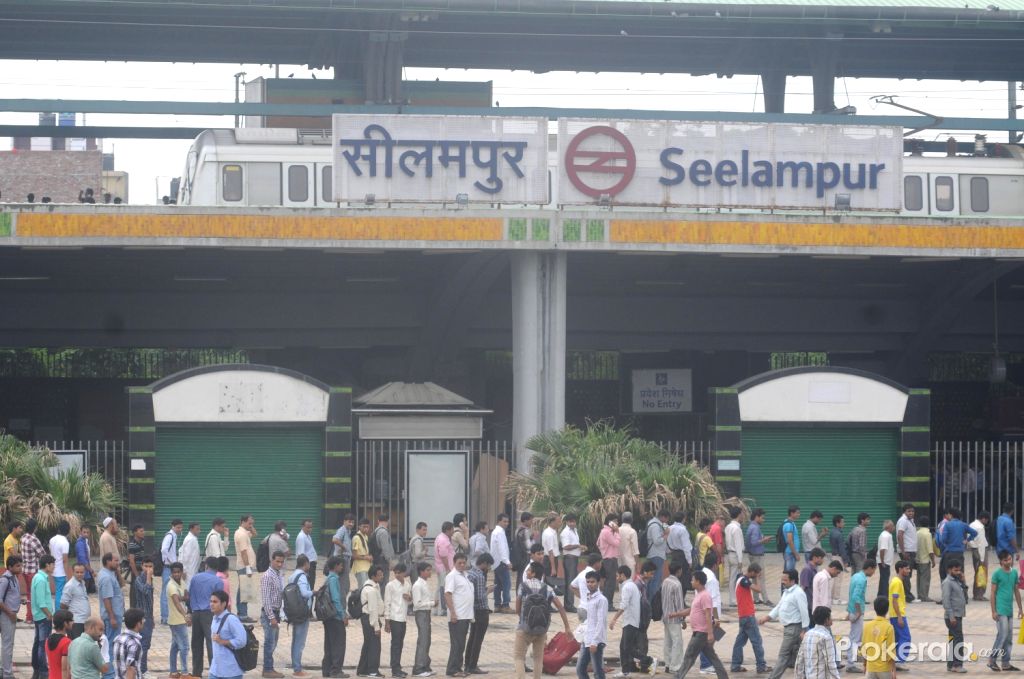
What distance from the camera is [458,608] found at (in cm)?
1736

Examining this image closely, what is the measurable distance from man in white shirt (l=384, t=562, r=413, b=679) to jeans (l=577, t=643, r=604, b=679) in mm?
2074

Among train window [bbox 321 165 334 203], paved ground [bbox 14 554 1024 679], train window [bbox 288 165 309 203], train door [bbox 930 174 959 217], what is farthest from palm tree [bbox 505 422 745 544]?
train door [bbox 930 174 959 217]

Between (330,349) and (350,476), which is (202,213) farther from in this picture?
(330,349)

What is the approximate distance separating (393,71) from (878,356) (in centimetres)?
1423

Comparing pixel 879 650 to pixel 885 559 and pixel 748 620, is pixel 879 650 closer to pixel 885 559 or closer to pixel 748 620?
pixel 748 620

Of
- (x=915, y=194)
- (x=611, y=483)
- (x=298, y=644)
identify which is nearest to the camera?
(x=298, y=644)

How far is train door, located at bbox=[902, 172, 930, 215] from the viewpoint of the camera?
32.8 meters

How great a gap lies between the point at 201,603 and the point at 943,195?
21.5 metres

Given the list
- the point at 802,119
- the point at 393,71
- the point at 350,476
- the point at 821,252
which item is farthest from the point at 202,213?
the point at 802,119

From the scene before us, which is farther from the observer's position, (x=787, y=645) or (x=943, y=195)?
(x=943, y=195)

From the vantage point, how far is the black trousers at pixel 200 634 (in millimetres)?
16562

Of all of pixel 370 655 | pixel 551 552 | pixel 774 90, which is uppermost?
pixel 774 90

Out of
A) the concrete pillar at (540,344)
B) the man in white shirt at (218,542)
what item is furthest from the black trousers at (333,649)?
the concrete pillar at (540,344)

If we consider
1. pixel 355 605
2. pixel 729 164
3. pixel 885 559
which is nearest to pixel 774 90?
pixel 729 164
